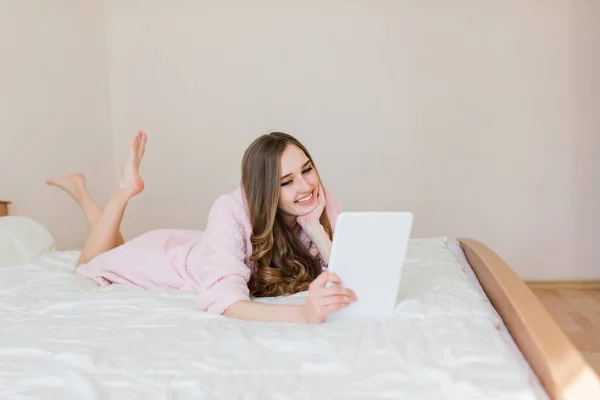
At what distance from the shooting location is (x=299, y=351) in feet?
4.19

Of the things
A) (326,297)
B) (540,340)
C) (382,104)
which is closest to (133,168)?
(326,297)

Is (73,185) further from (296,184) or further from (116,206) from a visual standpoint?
(296,184)

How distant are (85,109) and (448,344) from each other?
10.8 ft

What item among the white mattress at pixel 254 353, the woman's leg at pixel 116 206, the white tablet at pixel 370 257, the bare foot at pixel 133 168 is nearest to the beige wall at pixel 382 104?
the woman's leg at pixel 116 206

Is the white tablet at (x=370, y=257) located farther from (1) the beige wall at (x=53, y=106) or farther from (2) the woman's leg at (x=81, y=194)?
(1) the beige wall at (x=53, y=106)

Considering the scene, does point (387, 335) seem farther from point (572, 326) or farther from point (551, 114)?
point (551, 114)

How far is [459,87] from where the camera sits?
406 centimetres

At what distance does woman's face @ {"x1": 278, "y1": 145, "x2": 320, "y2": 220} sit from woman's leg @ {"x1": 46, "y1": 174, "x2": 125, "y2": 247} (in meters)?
1.24

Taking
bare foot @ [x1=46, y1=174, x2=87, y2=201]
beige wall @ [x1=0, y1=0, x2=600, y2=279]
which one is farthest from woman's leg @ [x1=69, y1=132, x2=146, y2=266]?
beige wall @ [x1=0, y1=0, x2=600, y2=279]

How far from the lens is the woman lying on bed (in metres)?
1.56

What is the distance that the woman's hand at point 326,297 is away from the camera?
1.44m

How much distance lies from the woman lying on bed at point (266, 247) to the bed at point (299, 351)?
59 mm

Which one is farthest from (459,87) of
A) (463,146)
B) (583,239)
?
(583,239)

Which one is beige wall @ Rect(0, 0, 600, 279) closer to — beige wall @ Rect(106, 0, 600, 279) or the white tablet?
beige wall @ Rect(106, 0, 600, 279)
